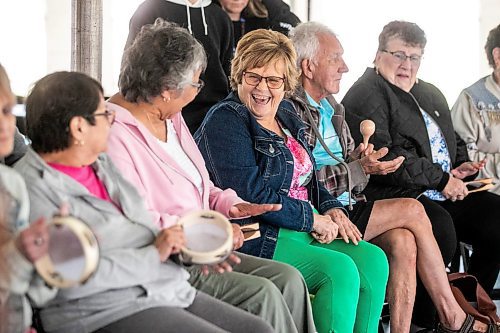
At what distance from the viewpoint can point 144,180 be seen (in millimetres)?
2320

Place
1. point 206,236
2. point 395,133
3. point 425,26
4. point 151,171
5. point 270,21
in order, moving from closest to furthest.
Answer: point 206,236 < point 151,171 < point 395,133 < point 270,21 < point 425,26

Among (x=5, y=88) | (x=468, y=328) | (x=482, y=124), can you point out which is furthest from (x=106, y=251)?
(x=482, y=124)

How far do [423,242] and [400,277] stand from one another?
16 centimetres

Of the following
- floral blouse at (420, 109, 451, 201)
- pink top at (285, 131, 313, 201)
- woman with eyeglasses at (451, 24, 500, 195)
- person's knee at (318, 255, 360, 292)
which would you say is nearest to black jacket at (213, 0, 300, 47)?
floral blouse at (420, 109, 451, 201)

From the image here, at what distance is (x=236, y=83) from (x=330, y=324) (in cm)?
86

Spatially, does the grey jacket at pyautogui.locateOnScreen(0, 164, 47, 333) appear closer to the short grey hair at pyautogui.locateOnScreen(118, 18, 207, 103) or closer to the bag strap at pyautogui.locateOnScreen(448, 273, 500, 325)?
the short grey hair at pyautogui.locateOnScreen(118, 18, 207, 103)

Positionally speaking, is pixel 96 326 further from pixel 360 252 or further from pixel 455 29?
pixel 455 29

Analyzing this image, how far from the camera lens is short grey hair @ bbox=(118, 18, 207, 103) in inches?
94.8

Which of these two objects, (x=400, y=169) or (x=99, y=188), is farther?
(x=400, y=169)

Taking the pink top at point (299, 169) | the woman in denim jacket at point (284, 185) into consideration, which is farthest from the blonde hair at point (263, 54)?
the pink top at point (299, 169)

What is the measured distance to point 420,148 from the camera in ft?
12.1

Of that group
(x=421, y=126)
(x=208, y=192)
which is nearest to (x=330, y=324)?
(x=208, y=192)

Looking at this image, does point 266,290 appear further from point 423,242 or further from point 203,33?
point 203,33

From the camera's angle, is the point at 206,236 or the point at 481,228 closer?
the point at 206,236
